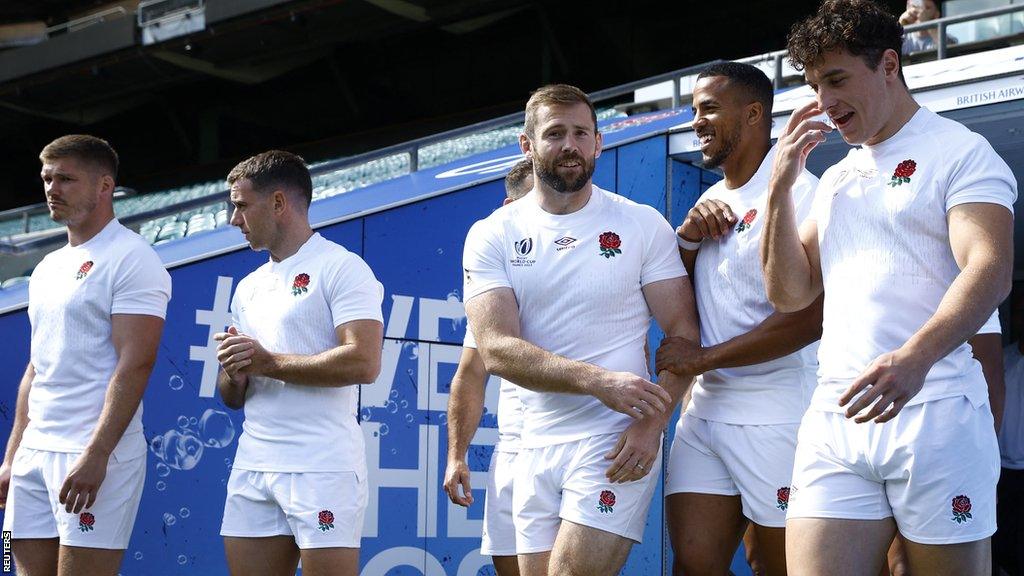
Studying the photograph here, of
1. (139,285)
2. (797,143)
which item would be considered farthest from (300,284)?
(797,143)

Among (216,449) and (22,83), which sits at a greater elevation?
(22,83)

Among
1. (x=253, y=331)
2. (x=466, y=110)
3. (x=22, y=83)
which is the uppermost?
(x=22, y=83)

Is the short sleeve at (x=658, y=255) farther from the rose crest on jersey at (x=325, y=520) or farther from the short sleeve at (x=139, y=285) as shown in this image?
the short sleeve at (x=139, y=285)

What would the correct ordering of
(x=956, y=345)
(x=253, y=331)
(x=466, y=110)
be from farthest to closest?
(x=466, y=110)
(x=253, y=331)
(x=956, y=345)

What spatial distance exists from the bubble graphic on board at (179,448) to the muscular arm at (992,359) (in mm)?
3316

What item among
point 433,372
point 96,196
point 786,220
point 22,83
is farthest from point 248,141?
point 786,220

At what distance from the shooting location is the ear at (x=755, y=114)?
3.60 metres

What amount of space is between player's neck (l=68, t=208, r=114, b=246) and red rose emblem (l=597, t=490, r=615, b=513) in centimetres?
217

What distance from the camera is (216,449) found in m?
5.23

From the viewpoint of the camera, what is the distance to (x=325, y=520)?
3.60 meters

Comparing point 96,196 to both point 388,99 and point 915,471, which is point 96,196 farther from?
point 388,99

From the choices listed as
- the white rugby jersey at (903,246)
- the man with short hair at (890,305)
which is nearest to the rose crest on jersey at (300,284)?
the man with short hair at (890,305)

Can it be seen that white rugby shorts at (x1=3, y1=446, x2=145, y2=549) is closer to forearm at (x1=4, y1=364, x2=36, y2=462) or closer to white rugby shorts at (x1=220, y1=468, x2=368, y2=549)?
forearm at (x1=4, y1=364, x2=36, y2=462)

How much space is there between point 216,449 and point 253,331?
1480 millimetres
